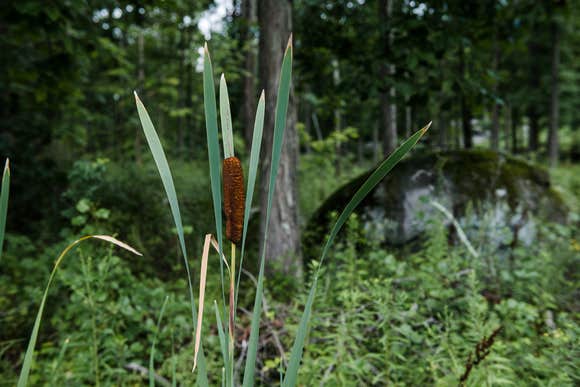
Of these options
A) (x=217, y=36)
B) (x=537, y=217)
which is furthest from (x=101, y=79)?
(x=537, y=217)

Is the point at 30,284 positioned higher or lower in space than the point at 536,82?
lower

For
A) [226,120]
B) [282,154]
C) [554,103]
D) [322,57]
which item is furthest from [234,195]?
[554,103]

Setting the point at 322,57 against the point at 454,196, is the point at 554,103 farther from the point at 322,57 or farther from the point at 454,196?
the point at 322,57

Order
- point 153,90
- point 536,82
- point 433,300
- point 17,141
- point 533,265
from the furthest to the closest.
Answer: point 536,82 → point 153,90 → point 17,141 → point 533,265 → point 433,300

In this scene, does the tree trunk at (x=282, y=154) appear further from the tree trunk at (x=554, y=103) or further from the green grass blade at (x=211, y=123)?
the tree trunk at (x=554, y=103)

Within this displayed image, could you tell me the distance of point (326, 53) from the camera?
404cm

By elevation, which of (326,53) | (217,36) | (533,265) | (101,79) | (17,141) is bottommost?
(533,265)

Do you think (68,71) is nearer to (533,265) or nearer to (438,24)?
(438,24)

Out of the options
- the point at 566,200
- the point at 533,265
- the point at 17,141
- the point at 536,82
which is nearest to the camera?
the point at 533,265

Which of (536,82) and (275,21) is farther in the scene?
(536,82)

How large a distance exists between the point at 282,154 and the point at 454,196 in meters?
2.01

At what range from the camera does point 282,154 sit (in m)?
2.94

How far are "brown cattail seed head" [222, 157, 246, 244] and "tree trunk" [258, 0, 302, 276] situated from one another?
7.01 feet

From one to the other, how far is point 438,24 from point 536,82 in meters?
15.4
